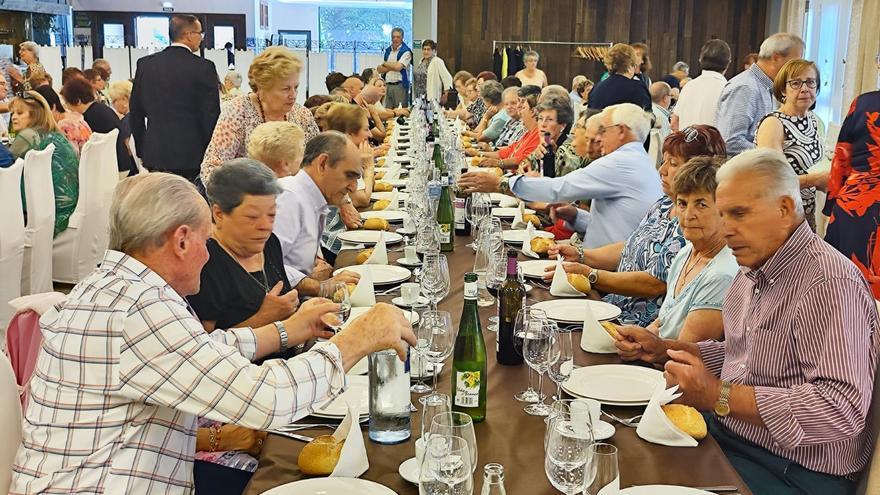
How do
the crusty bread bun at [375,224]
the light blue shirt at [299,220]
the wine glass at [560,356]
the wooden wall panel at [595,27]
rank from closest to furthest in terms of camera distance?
1. the wine glass at [560,356]
2. the light blue shirt at [299,220]
3. the crusty bread bun at [375,224]
4. the wooden wall panel at [595,27]

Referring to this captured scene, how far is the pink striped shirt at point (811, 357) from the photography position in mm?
1945

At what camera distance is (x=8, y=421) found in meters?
1.87

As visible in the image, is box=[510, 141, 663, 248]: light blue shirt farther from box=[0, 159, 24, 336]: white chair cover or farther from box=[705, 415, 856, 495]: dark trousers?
box=[0, 159, 24, 336]: white chair cover

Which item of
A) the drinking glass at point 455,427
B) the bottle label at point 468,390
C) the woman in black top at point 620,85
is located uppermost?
the woman in black top at point 620,85

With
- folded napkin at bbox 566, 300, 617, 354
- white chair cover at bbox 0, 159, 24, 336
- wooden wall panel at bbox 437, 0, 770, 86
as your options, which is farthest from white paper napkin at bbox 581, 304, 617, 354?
wooden wall panel at bbox 437, 0, 770, 86

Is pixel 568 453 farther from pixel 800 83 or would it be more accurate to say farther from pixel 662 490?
pixel 800 83

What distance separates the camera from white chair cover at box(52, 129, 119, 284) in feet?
18.1

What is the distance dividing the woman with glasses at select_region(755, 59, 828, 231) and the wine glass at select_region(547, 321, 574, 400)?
310cm

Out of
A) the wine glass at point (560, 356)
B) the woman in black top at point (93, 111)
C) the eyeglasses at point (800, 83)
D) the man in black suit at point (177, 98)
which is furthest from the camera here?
the woman in black top at point (93, 111)

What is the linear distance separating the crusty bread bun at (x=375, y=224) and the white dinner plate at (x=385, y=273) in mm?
881

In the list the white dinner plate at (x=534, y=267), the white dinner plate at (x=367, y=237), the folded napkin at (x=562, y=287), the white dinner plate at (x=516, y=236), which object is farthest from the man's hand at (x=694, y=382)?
the white dinner plate at (x=367, y=237)

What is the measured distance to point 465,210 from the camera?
4215 millimetres

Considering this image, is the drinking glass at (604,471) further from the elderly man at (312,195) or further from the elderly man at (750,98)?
the elderly man at (750,98)

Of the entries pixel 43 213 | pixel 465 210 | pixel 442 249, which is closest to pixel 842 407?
pixel 442 249
